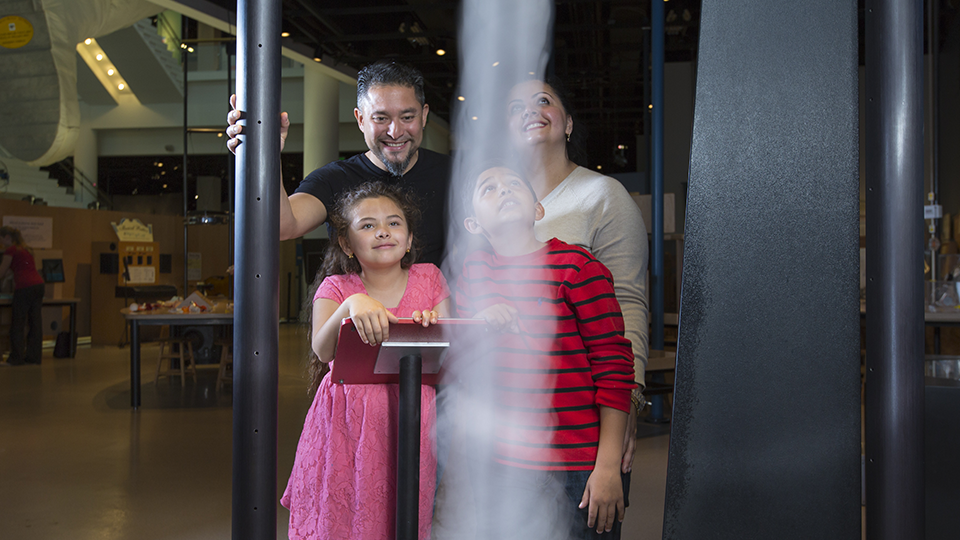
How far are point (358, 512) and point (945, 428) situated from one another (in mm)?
1588

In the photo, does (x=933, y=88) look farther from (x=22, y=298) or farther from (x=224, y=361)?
(x=22, y=298)

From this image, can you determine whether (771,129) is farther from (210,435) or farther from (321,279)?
(210,435)

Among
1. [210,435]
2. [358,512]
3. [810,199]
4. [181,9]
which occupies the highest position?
[181,9]

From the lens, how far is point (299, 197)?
146 cm

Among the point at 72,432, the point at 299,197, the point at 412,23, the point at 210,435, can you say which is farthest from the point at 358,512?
the point at 412,23

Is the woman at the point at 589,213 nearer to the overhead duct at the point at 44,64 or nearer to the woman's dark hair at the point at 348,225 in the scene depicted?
the woman's dark hair at the point at 348,225

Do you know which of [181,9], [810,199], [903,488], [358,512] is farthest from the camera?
[181,9]

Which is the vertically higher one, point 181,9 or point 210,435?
point 181,9

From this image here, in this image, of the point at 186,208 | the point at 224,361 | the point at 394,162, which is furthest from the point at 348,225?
the point at 186,208

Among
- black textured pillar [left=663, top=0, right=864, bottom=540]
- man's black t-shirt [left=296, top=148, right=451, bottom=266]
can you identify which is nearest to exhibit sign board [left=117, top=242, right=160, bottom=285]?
man's black t-shirt [left=296, top=148, right=451, bottom=266]

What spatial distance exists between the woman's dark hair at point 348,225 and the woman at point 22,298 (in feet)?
25.3

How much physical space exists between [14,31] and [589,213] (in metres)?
9.93

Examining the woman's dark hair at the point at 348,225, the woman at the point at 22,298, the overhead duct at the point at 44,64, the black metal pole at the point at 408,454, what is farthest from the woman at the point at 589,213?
the overhead duct at the point at 44,64

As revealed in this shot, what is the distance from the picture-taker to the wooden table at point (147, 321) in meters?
5.15
